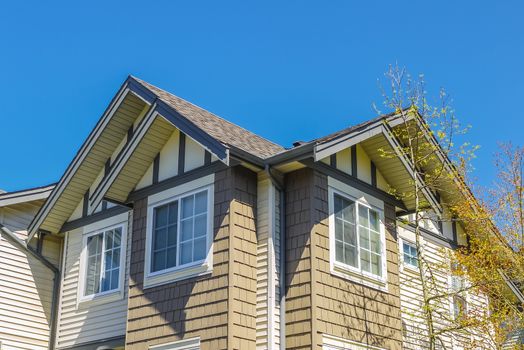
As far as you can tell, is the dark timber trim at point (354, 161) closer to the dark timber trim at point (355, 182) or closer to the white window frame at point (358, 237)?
the dark timber trim at point (355, 182)

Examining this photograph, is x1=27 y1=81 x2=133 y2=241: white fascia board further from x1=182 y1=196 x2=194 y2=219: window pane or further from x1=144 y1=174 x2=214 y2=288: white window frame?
x1=182 y1=196 x2=194 y2=219: window pane

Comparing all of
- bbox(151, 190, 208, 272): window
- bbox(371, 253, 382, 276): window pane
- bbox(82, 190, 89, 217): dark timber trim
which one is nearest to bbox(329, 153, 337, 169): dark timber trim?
bbox(371, 253, 382, 276): window pane

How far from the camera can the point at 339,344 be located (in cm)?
1384

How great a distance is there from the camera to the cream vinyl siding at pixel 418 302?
15.9m

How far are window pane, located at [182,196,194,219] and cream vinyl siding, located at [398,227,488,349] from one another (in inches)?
168

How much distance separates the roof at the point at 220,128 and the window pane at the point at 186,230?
167 centimetres

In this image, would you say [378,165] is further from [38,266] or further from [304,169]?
[38,266]

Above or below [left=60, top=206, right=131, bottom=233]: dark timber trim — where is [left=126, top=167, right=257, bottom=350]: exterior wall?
below

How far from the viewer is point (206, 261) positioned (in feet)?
46.0

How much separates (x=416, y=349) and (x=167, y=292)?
528cm

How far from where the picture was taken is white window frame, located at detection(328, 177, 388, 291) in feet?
47.1

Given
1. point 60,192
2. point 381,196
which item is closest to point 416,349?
point 381,196

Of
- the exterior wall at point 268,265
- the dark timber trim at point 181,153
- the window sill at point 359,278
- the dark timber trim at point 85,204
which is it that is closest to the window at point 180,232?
the dark timber trim at point 181,153

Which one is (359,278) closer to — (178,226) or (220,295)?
(220,295)
